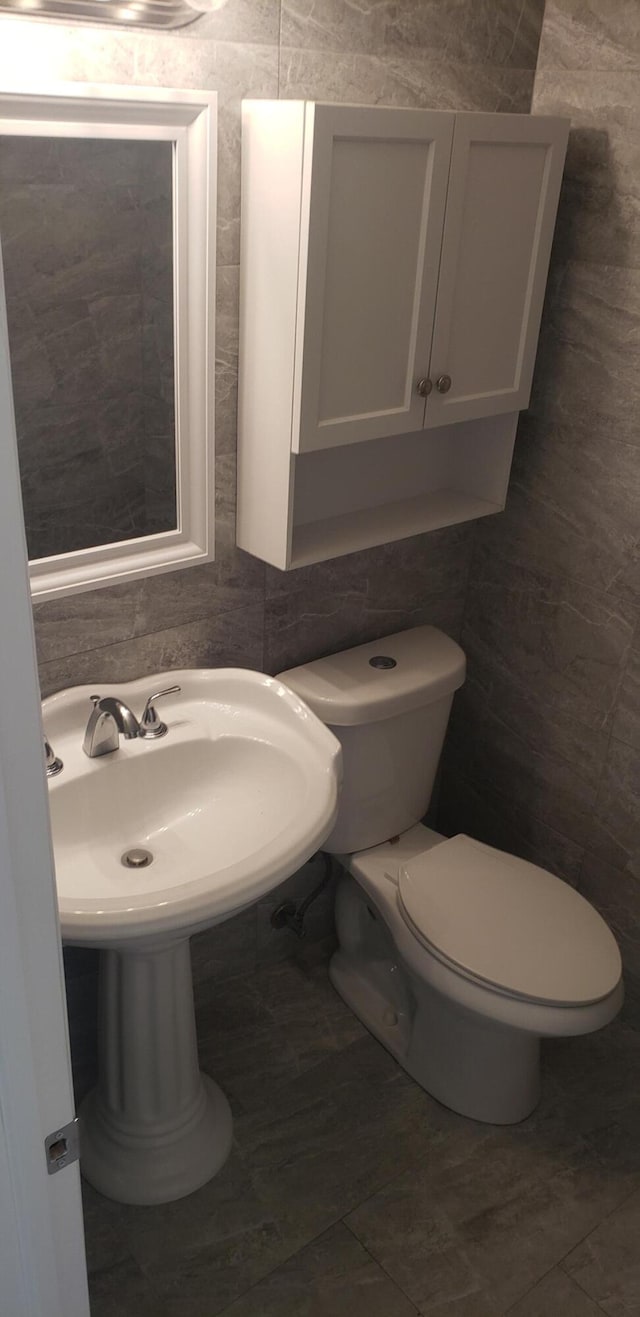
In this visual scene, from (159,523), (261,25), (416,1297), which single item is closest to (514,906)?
(416,1297)

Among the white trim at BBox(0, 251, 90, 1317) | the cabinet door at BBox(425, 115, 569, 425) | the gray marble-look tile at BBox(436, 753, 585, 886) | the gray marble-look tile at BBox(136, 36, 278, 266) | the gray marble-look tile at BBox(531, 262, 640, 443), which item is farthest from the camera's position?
the gray marble-look tile at BBox(436, 753, 585, 886)

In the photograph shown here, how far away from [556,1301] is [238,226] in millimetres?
1801

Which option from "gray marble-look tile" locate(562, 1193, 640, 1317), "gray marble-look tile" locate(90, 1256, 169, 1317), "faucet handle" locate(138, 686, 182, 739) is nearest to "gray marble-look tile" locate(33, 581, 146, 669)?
"faucet handle" locate(138, 686, 182, 739)

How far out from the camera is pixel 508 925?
1.97 metres

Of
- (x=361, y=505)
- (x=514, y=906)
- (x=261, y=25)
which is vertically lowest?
(x=514, y=906)

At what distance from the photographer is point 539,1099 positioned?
214cm

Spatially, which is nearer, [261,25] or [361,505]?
[261,25]

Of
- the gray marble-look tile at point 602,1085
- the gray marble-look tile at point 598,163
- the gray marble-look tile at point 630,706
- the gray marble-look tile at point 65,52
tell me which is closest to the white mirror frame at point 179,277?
the gray marble-look tile at point 65,52

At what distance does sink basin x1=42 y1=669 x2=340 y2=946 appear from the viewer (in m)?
1.55

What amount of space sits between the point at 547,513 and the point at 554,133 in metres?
0.72

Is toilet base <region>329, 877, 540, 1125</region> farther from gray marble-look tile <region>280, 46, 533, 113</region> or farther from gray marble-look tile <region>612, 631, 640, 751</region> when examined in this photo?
gray marble-look tile <region>280, 46, 533, 113</region>

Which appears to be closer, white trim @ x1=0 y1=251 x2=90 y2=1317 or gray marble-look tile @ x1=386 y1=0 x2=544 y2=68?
white trim @ x1=0 y1=251 x2=90 y2=1317

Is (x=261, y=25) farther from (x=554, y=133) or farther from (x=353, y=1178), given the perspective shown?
(x=353, y=1178)

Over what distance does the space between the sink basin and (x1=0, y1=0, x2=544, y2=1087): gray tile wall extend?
0.32ft
